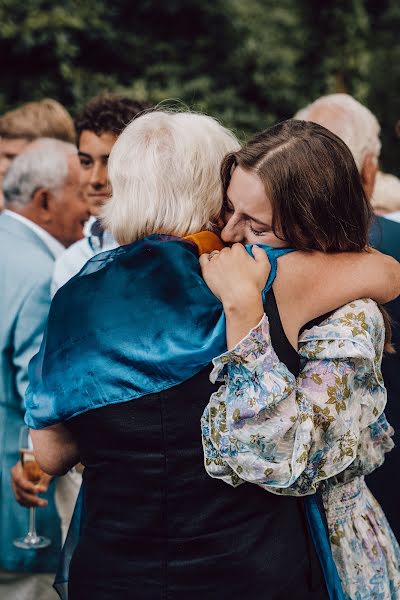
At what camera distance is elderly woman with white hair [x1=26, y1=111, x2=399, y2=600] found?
1.80 m

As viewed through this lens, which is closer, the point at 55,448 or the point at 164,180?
the point at 164,180

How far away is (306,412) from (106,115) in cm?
247

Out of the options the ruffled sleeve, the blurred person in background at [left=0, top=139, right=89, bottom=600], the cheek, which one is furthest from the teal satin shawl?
the cheek

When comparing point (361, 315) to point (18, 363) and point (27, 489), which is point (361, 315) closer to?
point (27, 489)

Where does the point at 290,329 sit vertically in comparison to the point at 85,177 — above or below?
above

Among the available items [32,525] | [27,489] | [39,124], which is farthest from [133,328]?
[39,124]

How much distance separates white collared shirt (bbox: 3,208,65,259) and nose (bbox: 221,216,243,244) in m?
2.06

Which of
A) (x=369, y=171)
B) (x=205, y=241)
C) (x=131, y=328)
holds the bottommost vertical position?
(x=369, y=171)

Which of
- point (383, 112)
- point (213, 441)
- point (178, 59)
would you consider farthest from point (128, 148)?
point (383, 112)

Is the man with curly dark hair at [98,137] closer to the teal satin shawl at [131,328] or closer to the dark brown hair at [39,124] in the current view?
the dark brown hair at [39,124]

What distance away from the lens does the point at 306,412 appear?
5.75ft

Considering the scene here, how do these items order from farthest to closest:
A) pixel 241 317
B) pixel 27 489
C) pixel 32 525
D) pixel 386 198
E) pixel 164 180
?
pixel 386 198, pixel 32 525, pixel 27 489, pixel 164 180, pixel 241 317

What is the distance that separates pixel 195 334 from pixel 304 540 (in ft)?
1.92

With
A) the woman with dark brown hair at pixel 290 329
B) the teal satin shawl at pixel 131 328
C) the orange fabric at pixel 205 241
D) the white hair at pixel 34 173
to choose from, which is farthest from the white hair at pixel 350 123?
the teal satin shawl at pixel 131 328
